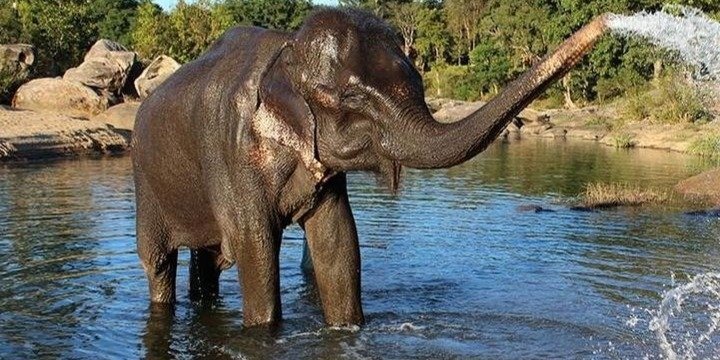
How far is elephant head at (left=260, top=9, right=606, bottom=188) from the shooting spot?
5160mm

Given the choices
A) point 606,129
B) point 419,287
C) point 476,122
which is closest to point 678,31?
point 476,122

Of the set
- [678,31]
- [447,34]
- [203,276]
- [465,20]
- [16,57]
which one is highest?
[465,20]

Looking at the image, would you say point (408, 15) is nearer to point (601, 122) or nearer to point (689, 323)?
point (601, 122)

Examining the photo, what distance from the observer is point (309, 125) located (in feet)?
19.9

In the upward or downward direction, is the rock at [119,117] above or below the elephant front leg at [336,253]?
above

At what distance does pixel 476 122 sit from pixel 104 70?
39.4 metres

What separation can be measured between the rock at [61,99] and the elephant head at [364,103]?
33455 mm

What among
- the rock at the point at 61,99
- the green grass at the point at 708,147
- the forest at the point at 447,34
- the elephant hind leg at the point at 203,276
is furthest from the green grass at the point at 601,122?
the elephant hind leg at the point at 203,276

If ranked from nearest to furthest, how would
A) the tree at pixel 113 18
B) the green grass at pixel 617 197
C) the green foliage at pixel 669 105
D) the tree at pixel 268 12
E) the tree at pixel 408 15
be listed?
the green grass at pixel 617 197
the green foliage at pixel 669 105
the tree at pixel 113 18
the tree at pixel 408 15
the tree at pixel 268 12

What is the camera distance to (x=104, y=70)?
42562 millimetres

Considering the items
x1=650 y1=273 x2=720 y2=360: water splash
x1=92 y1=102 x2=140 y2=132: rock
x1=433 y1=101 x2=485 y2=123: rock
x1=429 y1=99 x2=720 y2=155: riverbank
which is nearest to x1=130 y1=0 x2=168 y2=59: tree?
x1=433 y1=101 x2=485 y2=123: rock

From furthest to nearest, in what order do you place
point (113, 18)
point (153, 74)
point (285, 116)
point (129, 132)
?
point (113, 18) < point (153, 74) < point (129, 132) < point (285, 116)

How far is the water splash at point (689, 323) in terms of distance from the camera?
788 cm

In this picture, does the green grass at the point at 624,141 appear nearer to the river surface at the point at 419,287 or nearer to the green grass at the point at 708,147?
the green grass at the point at 708,147
